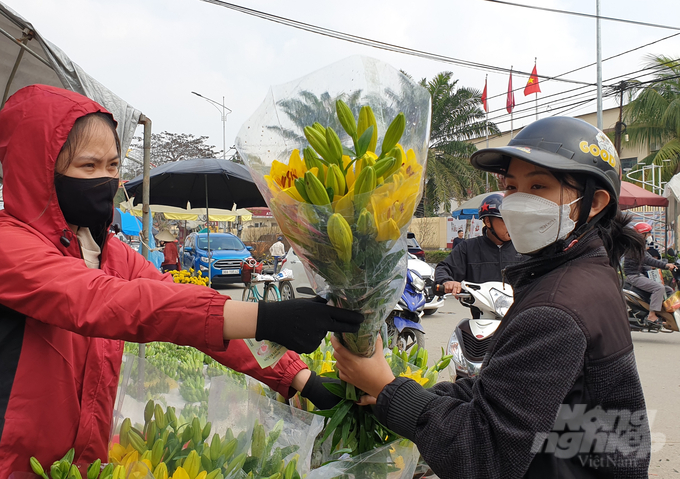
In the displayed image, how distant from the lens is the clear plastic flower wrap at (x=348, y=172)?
1.28 metres

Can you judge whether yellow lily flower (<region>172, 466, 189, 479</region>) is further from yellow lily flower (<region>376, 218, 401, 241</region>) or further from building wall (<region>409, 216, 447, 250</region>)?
building wall (<region>409, 216, 447, 250</region>)

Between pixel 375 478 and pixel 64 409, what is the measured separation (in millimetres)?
895

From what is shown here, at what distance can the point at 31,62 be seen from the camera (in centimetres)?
287

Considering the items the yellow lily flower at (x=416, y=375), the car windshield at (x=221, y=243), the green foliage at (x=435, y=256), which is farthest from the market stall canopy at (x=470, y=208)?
the yellow lily flower at (x=416, y=375)

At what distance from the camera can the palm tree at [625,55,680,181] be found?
21000mm

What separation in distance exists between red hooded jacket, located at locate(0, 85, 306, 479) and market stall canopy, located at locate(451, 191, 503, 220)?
41.9 feet

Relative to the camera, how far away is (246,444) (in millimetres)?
1578

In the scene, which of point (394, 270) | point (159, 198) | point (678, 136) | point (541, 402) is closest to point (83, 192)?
point (394, 270)

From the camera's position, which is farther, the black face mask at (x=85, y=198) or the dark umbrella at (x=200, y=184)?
the dark umbrella at (x=200, y=184)

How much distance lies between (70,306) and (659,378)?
6582 millimetres

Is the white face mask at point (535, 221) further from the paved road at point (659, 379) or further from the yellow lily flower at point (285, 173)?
the paved road at point (659, 379)

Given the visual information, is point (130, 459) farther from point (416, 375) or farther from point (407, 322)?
point (407, 322)

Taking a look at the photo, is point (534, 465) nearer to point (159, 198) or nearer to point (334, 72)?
point (334, 72)

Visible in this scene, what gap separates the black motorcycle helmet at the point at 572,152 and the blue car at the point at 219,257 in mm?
13913
